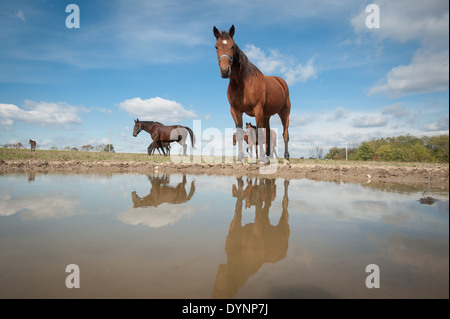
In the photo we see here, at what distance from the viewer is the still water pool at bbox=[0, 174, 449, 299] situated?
94 cm

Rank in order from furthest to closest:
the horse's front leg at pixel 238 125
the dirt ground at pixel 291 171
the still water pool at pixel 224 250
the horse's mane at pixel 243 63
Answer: the horse's front leg at pixel 238 125 → the horse's mane at pixel 243 63 → the dirt ground at pixel 291 171 → the still water pool at pixel 224 250

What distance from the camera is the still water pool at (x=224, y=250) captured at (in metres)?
0.94

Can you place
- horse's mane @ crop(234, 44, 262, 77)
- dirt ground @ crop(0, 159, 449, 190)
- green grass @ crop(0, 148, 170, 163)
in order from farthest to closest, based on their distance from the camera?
green grass @ crop(0, 148, 170, 163)
horse's mane @ crop(234, 44, 262, 77)
dirt ground @ crop(0, 159, 449, 190)

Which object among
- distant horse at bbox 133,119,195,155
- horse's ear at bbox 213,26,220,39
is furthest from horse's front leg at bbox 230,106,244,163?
distant horse at bbox 133,119,195,155

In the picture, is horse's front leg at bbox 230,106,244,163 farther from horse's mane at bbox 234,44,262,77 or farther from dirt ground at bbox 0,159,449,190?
horse's mane at bbox 234,44,262,77

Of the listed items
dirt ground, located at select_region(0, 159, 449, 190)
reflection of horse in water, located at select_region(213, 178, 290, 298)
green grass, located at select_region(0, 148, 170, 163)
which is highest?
green grass, located at select_region(0, 148, 170, 163)

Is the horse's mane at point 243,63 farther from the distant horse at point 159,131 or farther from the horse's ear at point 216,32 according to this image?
the distant horse at point 159,131

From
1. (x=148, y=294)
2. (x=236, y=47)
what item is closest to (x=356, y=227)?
(x=148, y=294)

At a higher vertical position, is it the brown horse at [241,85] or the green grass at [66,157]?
the brown horse at [241,85]

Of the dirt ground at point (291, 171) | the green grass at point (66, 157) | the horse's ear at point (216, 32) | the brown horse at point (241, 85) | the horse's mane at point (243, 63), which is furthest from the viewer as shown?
the green grass at point (66, 157)

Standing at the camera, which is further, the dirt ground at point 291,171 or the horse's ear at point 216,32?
the horse's ear at point 216,32

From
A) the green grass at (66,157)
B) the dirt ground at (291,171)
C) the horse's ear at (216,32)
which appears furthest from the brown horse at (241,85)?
the green grass at (66,157)
